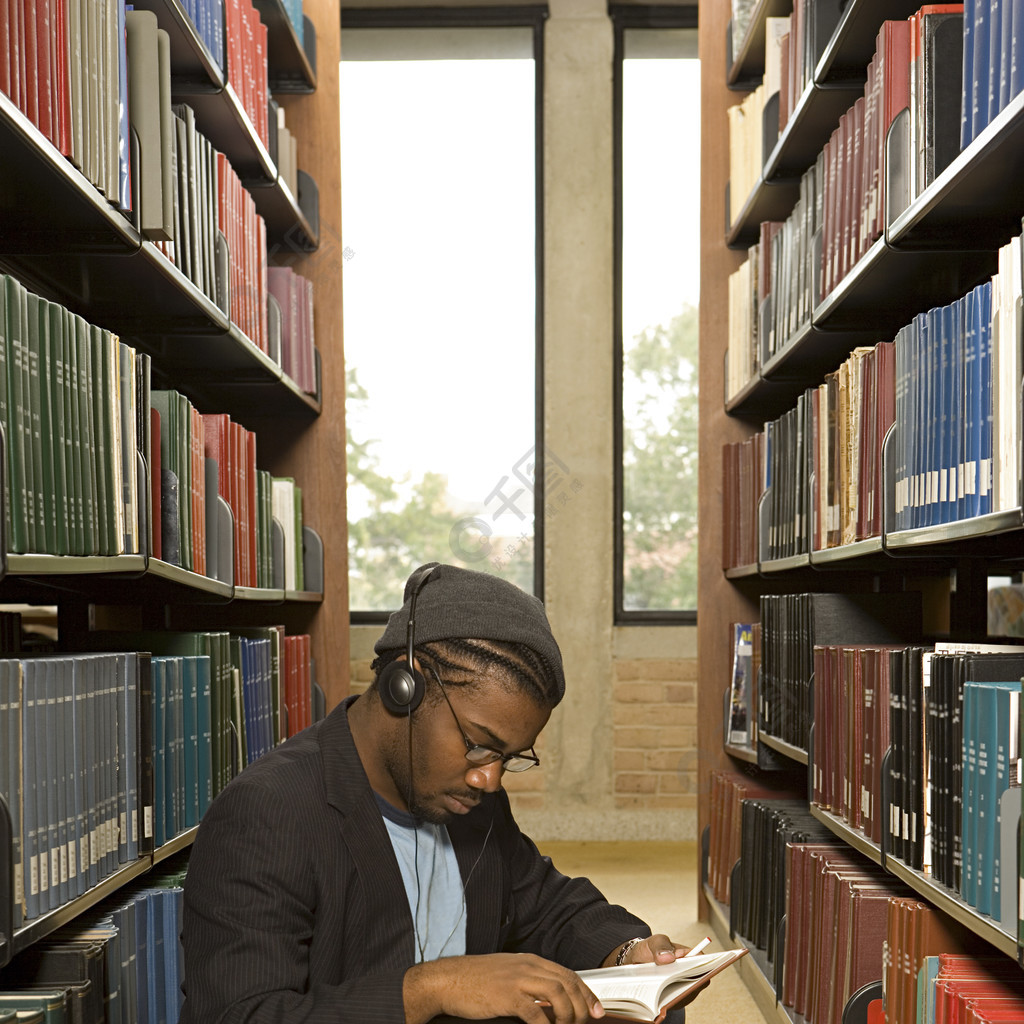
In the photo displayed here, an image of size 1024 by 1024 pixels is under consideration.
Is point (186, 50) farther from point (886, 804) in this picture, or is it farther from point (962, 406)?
point (886, 804)

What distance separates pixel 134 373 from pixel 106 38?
48 centimetres

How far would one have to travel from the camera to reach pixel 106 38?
5.32 ft

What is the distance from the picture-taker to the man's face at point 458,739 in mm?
1185

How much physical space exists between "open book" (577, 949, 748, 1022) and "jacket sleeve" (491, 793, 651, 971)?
12cm

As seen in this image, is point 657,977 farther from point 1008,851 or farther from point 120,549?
point 120,549

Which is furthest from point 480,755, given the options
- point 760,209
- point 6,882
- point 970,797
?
point 760,209

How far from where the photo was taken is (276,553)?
115 inches

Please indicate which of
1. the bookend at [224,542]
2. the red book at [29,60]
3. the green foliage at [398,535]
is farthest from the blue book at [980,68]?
the green foliage at [398,535]

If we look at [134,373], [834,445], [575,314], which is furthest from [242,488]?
[575,314]

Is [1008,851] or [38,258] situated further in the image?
[38,258]

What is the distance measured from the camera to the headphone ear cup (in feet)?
3.84

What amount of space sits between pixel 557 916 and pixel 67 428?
90 centimetres

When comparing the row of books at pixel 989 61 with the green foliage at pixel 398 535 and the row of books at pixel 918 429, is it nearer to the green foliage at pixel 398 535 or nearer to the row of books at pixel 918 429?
the row of books at pixel 918 429

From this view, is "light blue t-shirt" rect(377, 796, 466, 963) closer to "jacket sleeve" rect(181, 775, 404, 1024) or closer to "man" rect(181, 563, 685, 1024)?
"man" rect(181, 563, 685, 1024)
